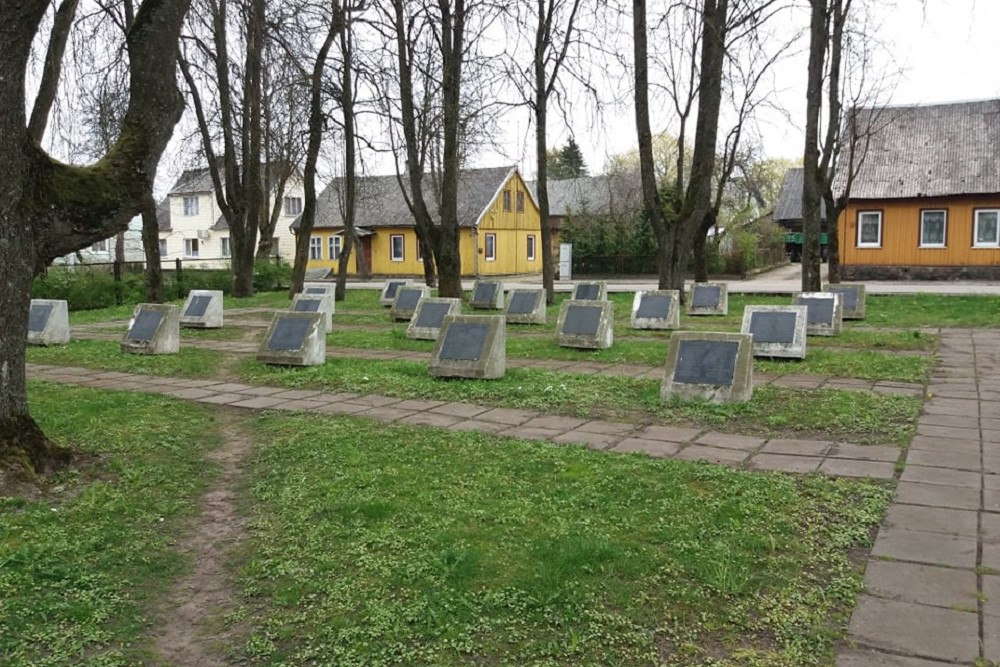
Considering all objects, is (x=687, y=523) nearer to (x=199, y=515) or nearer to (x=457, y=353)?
(x=199, y=515)

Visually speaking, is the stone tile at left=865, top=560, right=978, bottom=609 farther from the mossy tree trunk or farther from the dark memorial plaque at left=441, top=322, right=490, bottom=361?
the dark memorial plaque at left=441, top=322, right=490, bottom=361

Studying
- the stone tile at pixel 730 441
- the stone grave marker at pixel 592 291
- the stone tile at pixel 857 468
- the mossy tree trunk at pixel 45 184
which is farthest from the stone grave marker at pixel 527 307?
the stone tile at pixel 857 468

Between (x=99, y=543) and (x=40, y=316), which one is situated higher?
(x=40, y=316)

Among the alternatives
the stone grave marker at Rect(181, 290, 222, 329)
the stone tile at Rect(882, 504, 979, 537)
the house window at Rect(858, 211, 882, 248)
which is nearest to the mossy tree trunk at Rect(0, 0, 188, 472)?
the stone tile at Rect(882, 504, 979, 537)

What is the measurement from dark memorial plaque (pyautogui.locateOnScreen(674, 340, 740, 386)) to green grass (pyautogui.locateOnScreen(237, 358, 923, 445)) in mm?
254

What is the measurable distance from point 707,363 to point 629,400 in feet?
2.70

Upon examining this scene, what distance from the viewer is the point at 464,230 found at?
40938 millimetres

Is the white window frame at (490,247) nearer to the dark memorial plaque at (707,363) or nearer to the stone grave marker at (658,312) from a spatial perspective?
the stone grave marker at (658,312)

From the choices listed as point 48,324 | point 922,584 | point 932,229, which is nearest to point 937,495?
point 922,584

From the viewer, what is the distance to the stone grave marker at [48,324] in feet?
42.7

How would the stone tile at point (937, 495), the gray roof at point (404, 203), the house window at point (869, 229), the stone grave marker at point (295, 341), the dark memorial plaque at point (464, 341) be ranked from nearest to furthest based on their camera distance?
the stone tile at point (937, 495) < the dark memorial plaque at point (464, 341) < the stone grave marker at point (295, 341) < the house window at point (869, 229) < the gray roof at point (404, 203)

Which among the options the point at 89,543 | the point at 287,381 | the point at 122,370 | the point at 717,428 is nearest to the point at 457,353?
the point at 287,381

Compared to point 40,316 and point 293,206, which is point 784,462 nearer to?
point 40,316

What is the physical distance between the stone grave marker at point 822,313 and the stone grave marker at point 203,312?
10.6 metres
